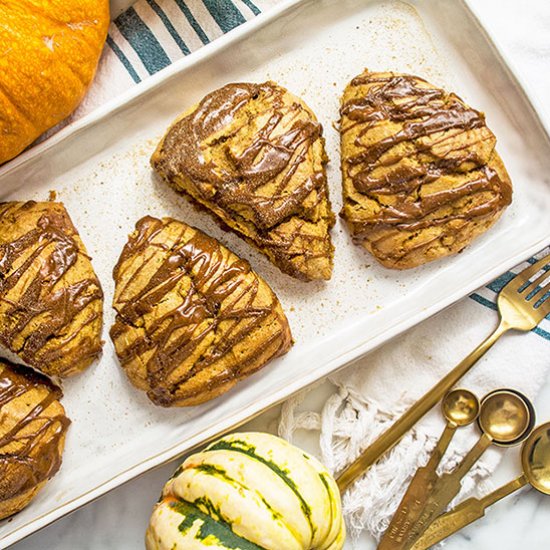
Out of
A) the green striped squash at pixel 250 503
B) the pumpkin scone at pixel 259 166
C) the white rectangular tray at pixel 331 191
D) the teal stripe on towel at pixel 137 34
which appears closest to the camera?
the green striped squash at pixel 250 503

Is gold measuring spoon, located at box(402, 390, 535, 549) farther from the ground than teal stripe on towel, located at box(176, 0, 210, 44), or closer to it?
closer to it

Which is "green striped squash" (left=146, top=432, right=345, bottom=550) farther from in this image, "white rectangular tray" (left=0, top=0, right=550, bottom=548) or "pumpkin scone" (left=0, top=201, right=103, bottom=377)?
"pumpkin scone" (left=0, top=201, right=103, bottom=377)

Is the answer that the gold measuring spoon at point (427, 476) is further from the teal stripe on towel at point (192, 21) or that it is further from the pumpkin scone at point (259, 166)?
the teal stripe on towel at point (192, 21)

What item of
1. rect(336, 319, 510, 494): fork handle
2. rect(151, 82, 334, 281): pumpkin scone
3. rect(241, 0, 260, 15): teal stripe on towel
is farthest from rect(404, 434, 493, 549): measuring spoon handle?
rect(241, 0, 260, 15): teal stripe on towel

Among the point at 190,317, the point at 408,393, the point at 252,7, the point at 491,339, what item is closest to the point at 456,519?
the point at 408,393

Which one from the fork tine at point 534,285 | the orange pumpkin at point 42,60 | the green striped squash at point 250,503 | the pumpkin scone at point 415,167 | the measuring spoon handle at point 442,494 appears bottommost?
the measuring spoon handle at point 442,494

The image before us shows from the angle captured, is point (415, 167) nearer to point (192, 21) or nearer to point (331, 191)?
point (331, 191)

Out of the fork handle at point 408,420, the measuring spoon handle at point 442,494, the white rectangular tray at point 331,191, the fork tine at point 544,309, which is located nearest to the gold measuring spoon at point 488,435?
the measuring spoon handle at point 442,494
